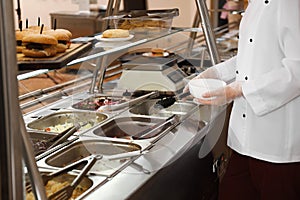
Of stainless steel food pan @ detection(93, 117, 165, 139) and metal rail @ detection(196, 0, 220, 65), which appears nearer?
stainless steel food pan @ detection(93, 117, 165, 139)

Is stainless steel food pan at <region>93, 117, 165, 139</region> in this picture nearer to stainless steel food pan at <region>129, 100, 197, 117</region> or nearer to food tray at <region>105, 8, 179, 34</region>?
stainless steel food pan at <region>129, 100, 197, 117</region>

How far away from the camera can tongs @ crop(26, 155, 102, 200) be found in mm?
1049

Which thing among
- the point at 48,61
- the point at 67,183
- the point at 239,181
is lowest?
the point at 239,181

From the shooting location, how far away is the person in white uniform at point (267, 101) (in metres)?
1.42

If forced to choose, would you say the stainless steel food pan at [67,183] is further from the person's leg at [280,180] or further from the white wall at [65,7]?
the white wall at [65,7]

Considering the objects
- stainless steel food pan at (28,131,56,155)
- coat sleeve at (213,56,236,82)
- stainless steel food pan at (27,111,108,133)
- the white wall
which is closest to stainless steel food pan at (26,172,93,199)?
stainless steel food pan at (28,131,56,155)

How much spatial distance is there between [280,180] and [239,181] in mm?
159

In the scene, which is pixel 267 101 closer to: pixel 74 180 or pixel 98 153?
pixel 98 153

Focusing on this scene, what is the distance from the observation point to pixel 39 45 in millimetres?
1131

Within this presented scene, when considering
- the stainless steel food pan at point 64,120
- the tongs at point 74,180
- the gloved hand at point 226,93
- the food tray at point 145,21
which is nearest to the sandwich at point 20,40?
the tongs at point 74,180

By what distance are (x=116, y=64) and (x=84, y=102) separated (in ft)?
1.05

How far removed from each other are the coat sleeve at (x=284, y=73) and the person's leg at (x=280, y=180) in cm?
18

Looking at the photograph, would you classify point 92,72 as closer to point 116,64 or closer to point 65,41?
point 116,64

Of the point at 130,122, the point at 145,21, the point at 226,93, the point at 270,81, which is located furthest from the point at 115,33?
the point at 270,81
